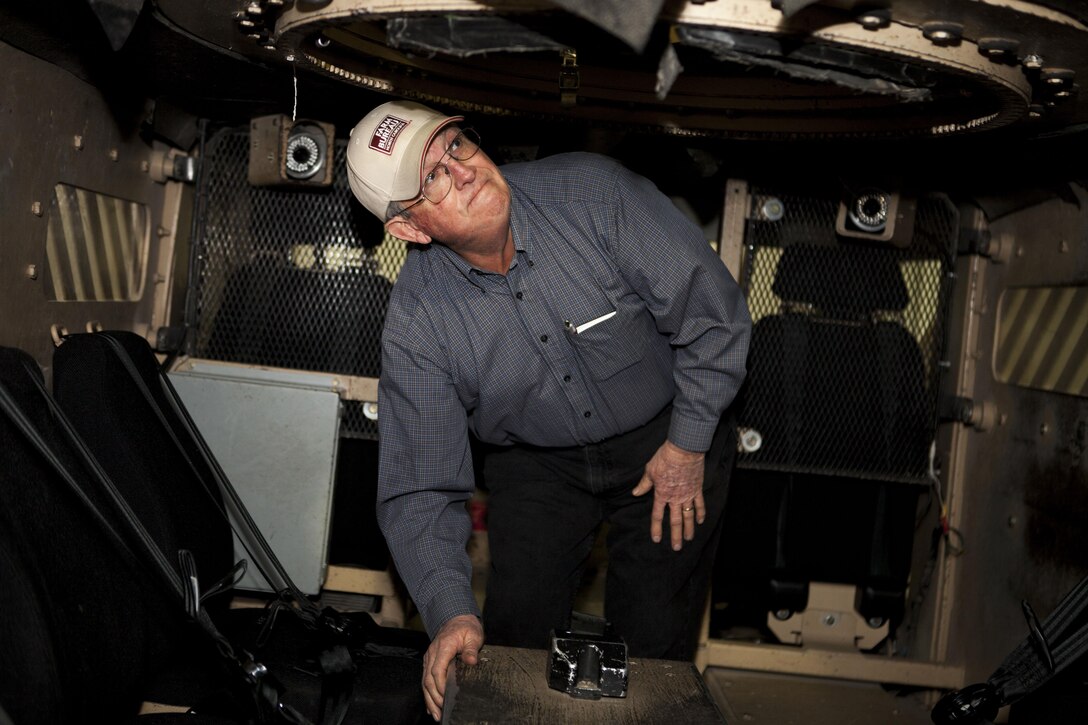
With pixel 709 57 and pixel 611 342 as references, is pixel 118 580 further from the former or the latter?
pixel 709 57

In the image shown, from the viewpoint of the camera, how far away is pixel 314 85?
2.52 metres

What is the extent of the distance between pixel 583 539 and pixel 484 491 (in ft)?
3.60

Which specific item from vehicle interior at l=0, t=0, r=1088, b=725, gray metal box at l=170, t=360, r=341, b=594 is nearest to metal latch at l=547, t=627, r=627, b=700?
vehicle interior at l=0, t=0, r=1088, b=725

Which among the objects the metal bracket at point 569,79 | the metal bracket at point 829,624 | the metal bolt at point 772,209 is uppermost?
the metal bracket at point 569,79

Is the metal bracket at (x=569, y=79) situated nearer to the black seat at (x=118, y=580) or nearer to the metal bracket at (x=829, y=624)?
the black seat at (x=118, y=580)

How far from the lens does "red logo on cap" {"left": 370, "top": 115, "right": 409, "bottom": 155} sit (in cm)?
200

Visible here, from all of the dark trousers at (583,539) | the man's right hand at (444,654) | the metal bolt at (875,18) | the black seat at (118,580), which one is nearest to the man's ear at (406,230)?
the dark trousers at (583,539)

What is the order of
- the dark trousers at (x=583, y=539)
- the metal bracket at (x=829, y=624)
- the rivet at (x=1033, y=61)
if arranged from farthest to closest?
1. the metal bracket at (x=829, y=624)
2. the dark trousers at (x=583, y=539)
3. the rivet at (x=1033, y=61)

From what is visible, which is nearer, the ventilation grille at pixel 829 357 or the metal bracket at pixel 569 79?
the metal bracket at pixel 569 79

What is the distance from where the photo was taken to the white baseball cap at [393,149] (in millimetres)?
1990

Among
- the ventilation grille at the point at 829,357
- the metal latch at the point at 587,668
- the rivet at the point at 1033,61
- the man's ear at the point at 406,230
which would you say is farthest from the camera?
the ventilation grille at the point at 829,357

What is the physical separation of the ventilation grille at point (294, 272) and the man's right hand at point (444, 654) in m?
1.17

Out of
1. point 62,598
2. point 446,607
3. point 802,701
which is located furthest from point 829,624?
point 62,598

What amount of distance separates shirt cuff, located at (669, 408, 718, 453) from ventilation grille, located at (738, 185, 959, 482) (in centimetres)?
84
